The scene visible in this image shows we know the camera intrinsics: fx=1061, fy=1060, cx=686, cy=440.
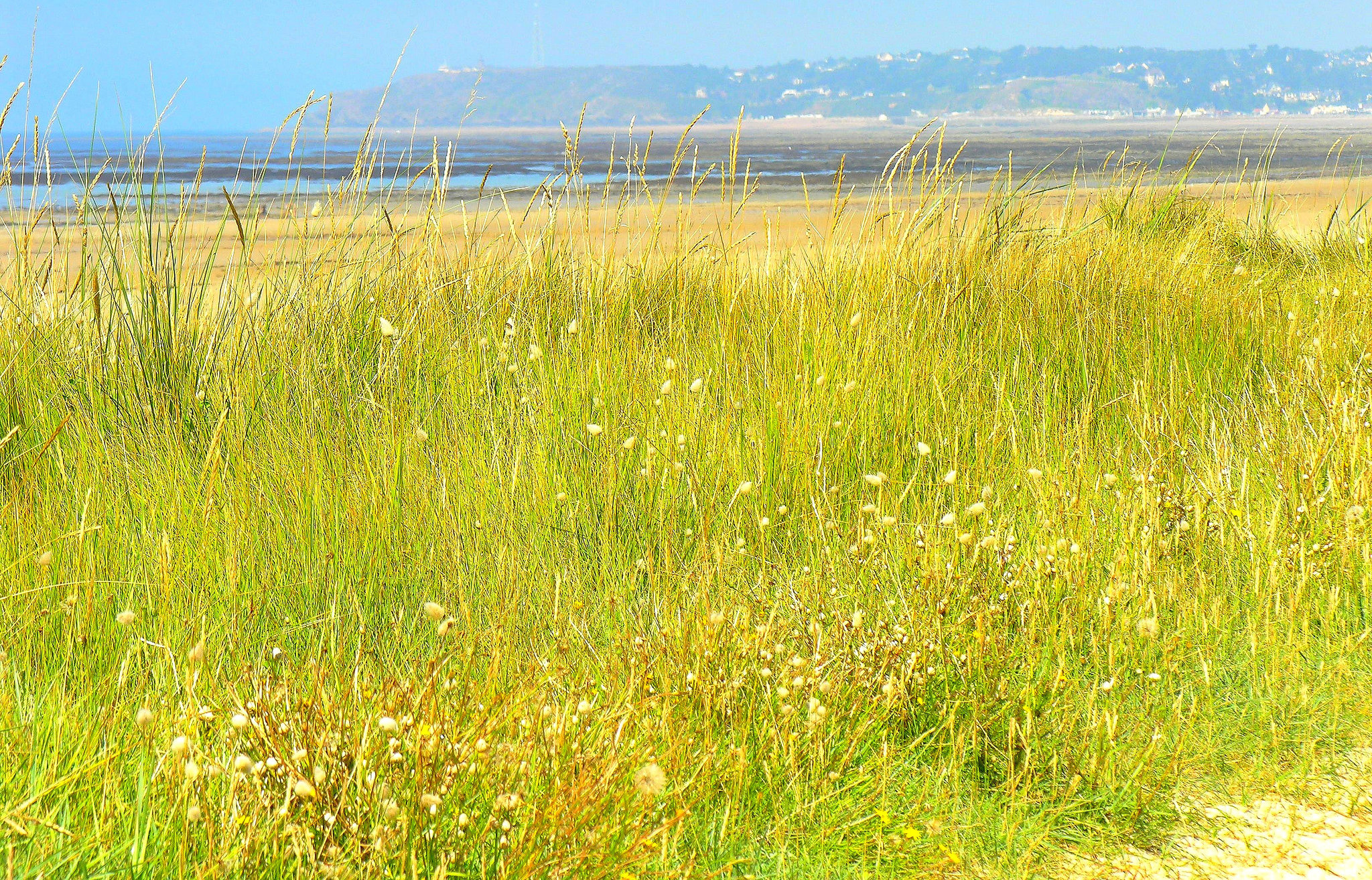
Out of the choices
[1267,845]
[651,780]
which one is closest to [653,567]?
[651,780]

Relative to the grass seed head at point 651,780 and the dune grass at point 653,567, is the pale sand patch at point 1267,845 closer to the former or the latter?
the dune grass at point 653,567

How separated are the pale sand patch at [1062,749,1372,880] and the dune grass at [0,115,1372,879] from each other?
2.4 inches

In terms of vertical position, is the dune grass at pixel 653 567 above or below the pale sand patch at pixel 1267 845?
above

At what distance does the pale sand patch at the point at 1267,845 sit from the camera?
1.77 meters

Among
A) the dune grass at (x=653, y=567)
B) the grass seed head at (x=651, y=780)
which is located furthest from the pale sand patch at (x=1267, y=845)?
the grass seed head at (x=651, y=780)

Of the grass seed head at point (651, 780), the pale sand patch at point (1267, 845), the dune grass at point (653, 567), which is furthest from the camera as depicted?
the pale sand patch at point (1267, 845)

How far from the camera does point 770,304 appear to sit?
13.6 feet

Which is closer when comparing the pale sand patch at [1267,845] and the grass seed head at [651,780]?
the grass seed head at [651,780]

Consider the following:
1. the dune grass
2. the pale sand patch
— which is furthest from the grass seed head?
the pale sand patch

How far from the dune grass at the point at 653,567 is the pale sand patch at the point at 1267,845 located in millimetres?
61

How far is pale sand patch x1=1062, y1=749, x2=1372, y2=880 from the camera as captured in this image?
177 centimetres

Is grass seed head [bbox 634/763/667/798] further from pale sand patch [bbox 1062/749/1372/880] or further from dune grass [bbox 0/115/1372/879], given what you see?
pale sand patch [bbox 1062/749/1372/880]

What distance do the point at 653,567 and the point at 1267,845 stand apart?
131cm

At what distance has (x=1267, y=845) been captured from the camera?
1.84m
